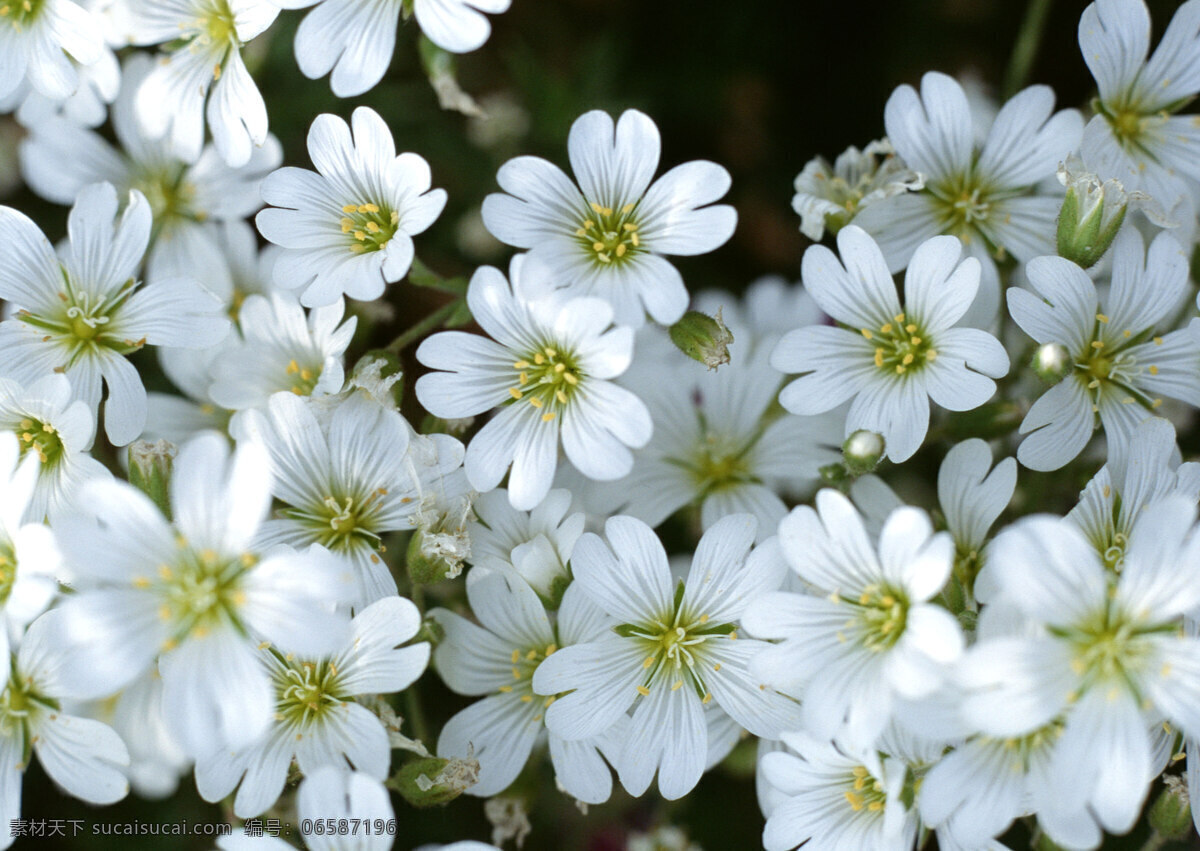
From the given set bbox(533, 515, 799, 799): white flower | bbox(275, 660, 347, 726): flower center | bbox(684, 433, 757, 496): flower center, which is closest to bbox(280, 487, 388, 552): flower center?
bbox(275, 660, 347, 726): flower center

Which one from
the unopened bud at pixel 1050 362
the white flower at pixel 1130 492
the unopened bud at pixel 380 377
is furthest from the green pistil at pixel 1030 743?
the unopened bud at pixel 380 377

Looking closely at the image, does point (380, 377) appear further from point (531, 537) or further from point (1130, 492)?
point (1130, 492)

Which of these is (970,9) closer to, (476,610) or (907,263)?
(907,263)

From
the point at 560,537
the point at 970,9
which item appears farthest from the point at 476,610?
the point at 970,9

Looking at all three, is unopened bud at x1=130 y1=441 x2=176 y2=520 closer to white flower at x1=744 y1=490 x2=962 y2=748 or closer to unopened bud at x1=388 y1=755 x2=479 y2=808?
unopened bud at x1=388 y1=755 x2=479 y2=808

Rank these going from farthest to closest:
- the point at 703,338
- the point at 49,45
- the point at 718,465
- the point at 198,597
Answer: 1. the point at 718,465
2. the point at 49,45
3. the point at 703,338
4. the point at 198,597

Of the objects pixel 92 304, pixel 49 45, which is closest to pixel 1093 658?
pixel 92 304

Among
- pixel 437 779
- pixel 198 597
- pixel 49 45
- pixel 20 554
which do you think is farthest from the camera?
pixel 49 45
